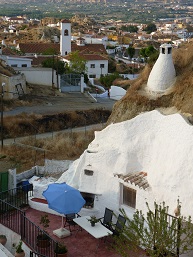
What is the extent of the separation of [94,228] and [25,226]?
251 centimetres

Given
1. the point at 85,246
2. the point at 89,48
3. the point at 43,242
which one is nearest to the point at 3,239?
the point at 43,242

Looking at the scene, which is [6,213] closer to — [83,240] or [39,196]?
[39,196]

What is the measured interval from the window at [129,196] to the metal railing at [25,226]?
3251 millimetres

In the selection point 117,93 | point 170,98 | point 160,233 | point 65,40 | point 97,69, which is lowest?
point 97,69

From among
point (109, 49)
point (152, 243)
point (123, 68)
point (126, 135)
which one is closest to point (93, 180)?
point (126, 135)

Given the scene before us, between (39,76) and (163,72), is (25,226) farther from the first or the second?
(39,76)

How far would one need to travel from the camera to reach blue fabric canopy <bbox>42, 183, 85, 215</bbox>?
14680 mm

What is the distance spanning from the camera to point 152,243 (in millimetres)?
12156

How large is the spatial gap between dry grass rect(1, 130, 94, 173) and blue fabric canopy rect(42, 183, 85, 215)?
8.85 meters

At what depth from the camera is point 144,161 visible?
15.8m

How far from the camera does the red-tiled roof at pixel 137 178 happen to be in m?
14.9

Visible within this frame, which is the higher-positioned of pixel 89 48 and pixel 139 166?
pixel 139 166

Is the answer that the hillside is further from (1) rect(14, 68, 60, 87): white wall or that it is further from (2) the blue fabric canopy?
(1) rect(14, 68, 60, 87): white wall

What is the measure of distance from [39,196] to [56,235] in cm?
315
